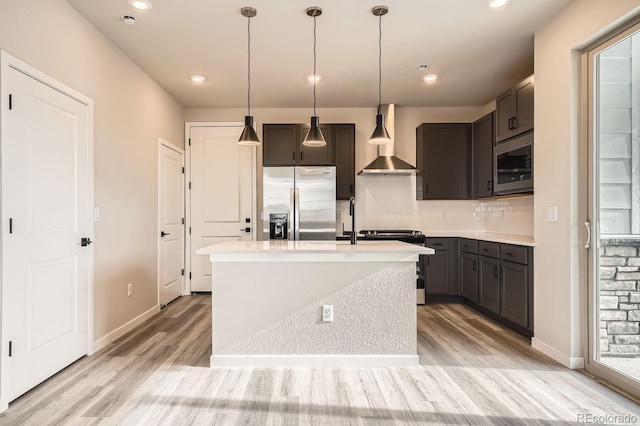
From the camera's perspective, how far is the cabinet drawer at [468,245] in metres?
4.39

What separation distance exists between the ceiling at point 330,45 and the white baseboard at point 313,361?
2629 mm

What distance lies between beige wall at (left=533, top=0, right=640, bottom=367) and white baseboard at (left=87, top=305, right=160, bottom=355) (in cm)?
369

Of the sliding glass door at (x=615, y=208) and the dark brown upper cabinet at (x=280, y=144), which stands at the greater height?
the dark brown upper cabinet at (x=280, y=144)

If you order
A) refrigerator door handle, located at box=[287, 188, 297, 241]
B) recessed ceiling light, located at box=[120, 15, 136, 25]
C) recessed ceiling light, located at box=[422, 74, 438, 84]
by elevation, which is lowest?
refrigerator door handle, located at box=[287, 188, 297, 241]

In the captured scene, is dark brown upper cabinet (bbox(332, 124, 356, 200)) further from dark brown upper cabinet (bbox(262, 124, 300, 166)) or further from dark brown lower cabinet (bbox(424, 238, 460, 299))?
dark brown lower cabinet (bbox(424, 238, 460, 299))

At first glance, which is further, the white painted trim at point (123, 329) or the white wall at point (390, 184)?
the white wall at point (390, 184)

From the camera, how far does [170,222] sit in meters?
4.78

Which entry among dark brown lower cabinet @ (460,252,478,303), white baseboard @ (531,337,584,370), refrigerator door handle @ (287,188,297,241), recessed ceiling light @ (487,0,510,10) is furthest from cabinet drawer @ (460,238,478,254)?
recessed ceiling light @ (487,0,510,10)

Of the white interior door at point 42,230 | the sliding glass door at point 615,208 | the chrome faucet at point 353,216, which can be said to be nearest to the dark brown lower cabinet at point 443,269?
the chrome faucet at point 353,216

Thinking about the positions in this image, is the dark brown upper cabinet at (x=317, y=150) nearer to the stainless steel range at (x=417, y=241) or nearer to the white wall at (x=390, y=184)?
the white wall at (x=390, y=184)

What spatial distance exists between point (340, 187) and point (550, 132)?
2.67 meters

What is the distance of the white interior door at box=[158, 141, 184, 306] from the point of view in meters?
4.49

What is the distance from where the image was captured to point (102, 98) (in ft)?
10.6

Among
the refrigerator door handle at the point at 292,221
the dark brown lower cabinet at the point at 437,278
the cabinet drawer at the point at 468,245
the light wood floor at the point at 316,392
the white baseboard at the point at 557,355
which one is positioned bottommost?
the light wood floor at the point at 316,392
